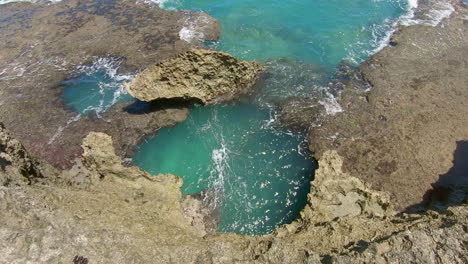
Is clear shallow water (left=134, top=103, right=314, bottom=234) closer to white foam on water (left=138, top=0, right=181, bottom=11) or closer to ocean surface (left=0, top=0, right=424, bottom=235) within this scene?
ocean surface (left=0, top=0, right=424, bottom=235)

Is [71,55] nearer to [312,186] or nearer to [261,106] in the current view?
[261,106]

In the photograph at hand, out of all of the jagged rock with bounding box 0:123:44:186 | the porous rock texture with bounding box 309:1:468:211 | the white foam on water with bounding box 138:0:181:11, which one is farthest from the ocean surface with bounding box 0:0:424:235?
the jagged rock with bounding box 0:123:44:186

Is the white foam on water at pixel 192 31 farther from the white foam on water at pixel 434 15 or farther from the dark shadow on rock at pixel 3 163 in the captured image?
the dark shadow on rock at pixel 3 163

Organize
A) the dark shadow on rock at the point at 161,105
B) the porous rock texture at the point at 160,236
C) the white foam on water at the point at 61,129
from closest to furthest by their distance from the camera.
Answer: the porous rock texture at the point at 160,236 < the white foam on water at the point at 61,129 < the dark shadow on rock at the point at 161,105

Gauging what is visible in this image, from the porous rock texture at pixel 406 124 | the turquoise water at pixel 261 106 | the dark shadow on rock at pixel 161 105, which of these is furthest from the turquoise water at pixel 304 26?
the dark shadow on rock at pixel 161 105

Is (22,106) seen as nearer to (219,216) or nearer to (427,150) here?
(219,216)

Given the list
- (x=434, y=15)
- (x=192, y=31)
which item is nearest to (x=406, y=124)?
(x=434, y=15)
